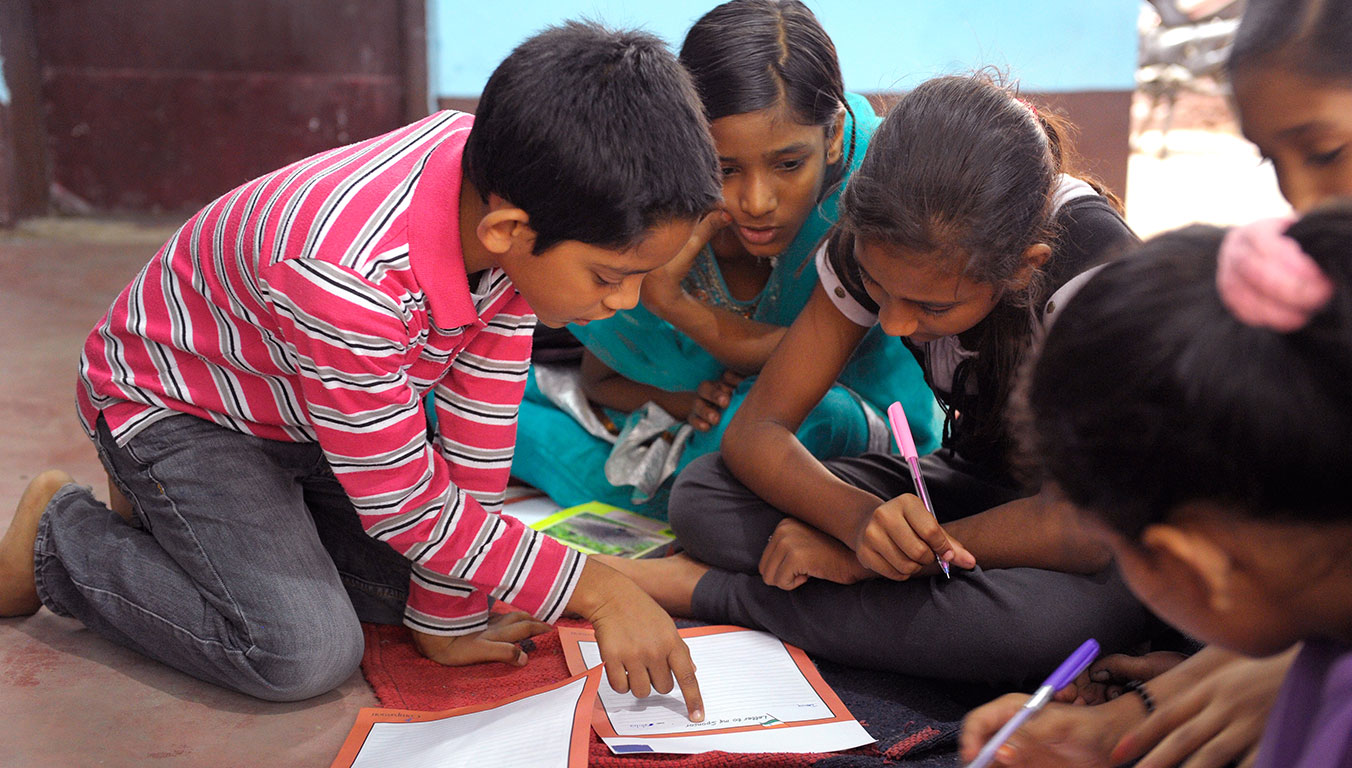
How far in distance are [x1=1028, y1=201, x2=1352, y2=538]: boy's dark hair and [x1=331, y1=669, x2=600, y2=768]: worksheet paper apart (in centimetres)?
55

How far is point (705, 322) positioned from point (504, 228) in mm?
633

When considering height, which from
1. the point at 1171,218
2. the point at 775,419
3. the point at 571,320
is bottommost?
the point at 1171,218

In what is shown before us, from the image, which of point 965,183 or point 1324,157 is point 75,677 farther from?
point 1324,157

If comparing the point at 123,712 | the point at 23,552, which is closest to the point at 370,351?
the point at 123,712

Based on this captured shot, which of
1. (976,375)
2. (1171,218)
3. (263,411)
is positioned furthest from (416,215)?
(1171,218)

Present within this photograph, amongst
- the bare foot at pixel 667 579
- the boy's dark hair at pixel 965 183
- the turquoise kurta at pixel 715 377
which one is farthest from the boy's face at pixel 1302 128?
the bare foot at pixel 667 579

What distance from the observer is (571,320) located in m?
1.11

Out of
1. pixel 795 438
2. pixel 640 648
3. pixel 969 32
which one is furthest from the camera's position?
pixel 969 32

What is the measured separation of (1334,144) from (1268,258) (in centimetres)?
71

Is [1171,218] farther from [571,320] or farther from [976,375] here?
[571,320]

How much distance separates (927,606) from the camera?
1.18m

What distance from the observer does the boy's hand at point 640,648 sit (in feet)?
3.53

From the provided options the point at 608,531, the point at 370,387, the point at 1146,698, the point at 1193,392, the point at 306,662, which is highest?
the point at 1193,392

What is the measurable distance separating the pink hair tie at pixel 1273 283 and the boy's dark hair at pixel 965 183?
1.77ft
